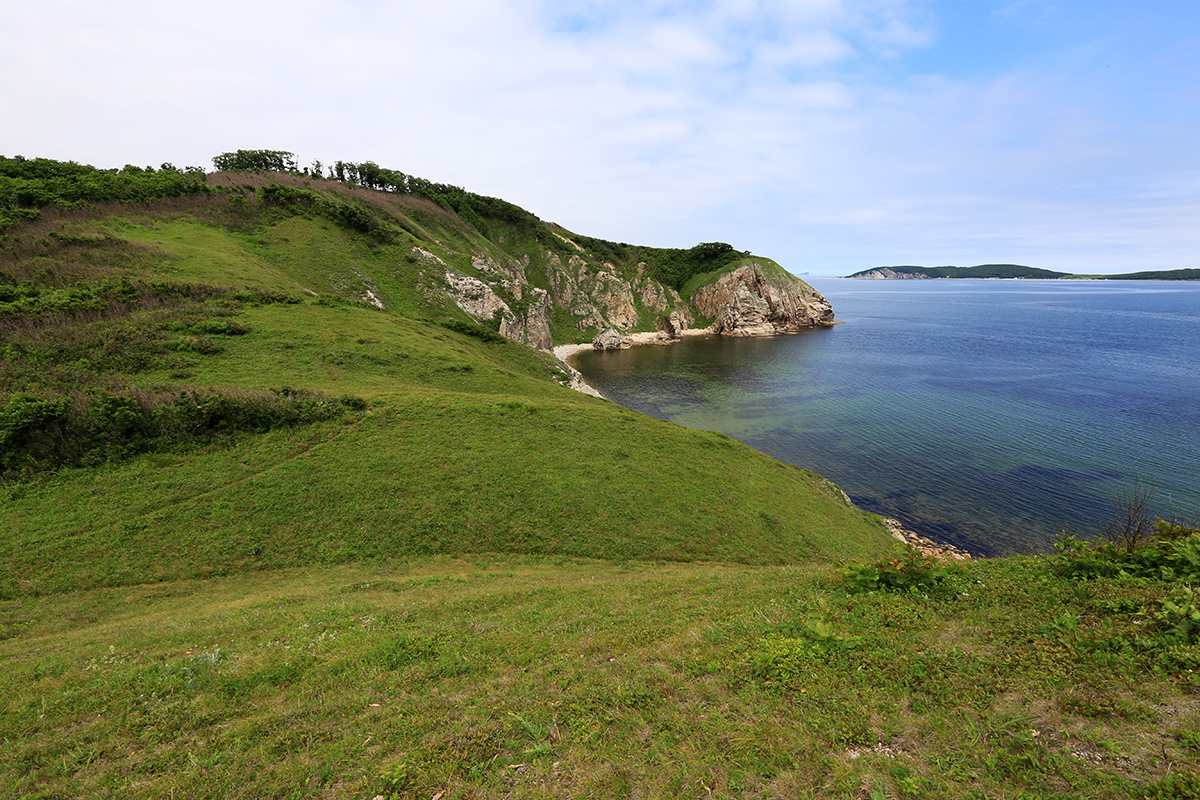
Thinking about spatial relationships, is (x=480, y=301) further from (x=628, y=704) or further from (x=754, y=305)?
(x=754, y=305)

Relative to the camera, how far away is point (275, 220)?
223ft

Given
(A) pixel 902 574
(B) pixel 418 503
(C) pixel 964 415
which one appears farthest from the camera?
(C) pixel 964 415

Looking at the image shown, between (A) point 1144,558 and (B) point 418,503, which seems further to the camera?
(B) point 418,503

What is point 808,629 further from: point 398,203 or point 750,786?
point 398,203

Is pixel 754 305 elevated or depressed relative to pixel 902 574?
elevated

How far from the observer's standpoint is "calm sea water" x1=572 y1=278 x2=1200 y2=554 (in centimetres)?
3622

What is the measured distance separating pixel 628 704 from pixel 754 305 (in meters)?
141

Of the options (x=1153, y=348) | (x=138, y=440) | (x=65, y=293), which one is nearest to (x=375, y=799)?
(x=138, y=440)

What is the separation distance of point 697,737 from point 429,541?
16.9 m

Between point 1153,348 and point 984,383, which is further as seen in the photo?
point 1153,348

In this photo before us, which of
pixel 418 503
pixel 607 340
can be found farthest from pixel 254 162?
pixel 418 503

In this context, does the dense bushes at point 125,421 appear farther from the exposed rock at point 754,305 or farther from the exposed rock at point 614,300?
the exposed rock at point 754,305

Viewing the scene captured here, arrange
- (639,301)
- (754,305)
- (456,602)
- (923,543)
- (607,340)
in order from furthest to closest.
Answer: (639,301) < (754,305) < (607,340) < (923,543) < (456,602)

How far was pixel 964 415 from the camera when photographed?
57.2m
